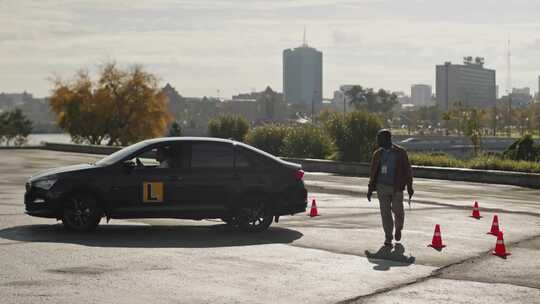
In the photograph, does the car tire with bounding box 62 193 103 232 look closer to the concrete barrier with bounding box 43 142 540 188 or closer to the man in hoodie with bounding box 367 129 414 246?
the man in hoodie with bounding box 367 129 414 246

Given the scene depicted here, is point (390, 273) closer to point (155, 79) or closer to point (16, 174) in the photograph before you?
point (16, 174)

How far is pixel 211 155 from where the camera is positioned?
13.5 metres

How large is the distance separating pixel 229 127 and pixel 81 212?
32.8 meters

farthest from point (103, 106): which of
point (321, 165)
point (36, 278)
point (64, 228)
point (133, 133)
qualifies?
point (36, 278)

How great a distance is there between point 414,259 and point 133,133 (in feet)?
197

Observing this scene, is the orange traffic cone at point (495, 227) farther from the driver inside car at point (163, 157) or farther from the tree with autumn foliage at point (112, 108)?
the tree with autumn foliage at point (112, 108)

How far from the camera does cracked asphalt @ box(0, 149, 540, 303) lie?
8.62 meters

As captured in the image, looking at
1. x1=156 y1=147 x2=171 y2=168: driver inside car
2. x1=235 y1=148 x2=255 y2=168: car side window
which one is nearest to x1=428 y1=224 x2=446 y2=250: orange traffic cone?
x1=235 y1=148 x2=255 y2=168: car side window

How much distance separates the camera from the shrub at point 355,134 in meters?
33.9

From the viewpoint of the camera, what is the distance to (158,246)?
38.9ft

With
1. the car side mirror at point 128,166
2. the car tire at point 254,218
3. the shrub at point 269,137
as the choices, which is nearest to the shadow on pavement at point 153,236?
the car tire at point 254,218

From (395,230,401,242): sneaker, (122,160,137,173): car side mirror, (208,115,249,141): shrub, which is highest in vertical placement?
(208,115,249,141): shrub

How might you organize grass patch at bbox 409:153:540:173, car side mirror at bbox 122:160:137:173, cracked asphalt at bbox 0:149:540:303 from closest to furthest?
cracked asphalt at bbox 0:149:540:303, car side mirror at bbox 122:160:137:173, grass patch at bbox 409:153:540:173

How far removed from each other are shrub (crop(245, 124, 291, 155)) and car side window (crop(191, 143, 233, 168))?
25299 millimetres
